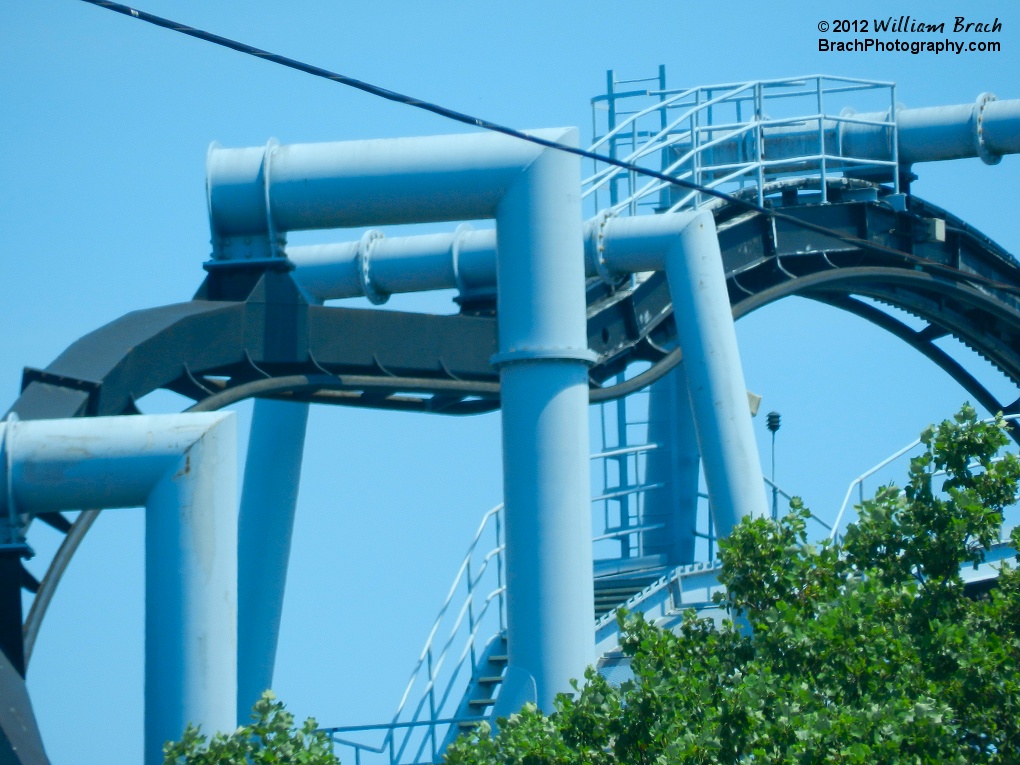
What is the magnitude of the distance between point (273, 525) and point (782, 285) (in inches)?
250

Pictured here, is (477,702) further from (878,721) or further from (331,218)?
(878,721)

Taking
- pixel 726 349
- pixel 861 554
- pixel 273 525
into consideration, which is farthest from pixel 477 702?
pixel 861 554

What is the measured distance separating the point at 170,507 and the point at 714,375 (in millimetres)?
5913

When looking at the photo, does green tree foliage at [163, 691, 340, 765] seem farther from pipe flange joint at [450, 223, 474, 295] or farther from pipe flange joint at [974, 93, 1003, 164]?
pipe flange joint at [974, 93, 1003, 164]

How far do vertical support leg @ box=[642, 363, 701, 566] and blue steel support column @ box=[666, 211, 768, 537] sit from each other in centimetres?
511

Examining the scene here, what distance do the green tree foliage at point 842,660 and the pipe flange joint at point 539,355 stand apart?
7.16ft

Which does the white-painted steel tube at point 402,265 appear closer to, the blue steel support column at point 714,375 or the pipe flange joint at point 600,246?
the pipe flange joint at point 600,246

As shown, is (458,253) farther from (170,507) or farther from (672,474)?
(170,507)

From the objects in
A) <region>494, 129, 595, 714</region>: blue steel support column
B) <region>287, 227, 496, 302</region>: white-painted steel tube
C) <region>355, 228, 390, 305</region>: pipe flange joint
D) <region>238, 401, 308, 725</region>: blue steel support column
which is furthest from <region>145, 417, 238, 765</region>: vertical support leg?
<region>355, 228, 390, 305</region>: pipe flange joint

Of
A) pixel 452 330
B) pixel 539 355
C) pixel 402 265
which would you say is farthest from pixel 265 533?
pixel 539 355

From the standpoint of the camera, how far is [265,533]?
1338 cm

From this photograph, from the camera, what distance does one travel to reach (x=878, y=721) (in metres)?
6.66

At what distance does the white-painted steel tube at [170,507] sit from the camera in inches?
330

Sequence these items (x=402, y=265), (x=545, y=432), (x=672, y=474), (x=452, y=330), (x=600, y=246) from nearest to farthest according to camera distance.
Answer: (x=545, y=432) → (x=452, y=330) → (x=600, y=246) → (x=402, y=265) → (x=672, y=474)
